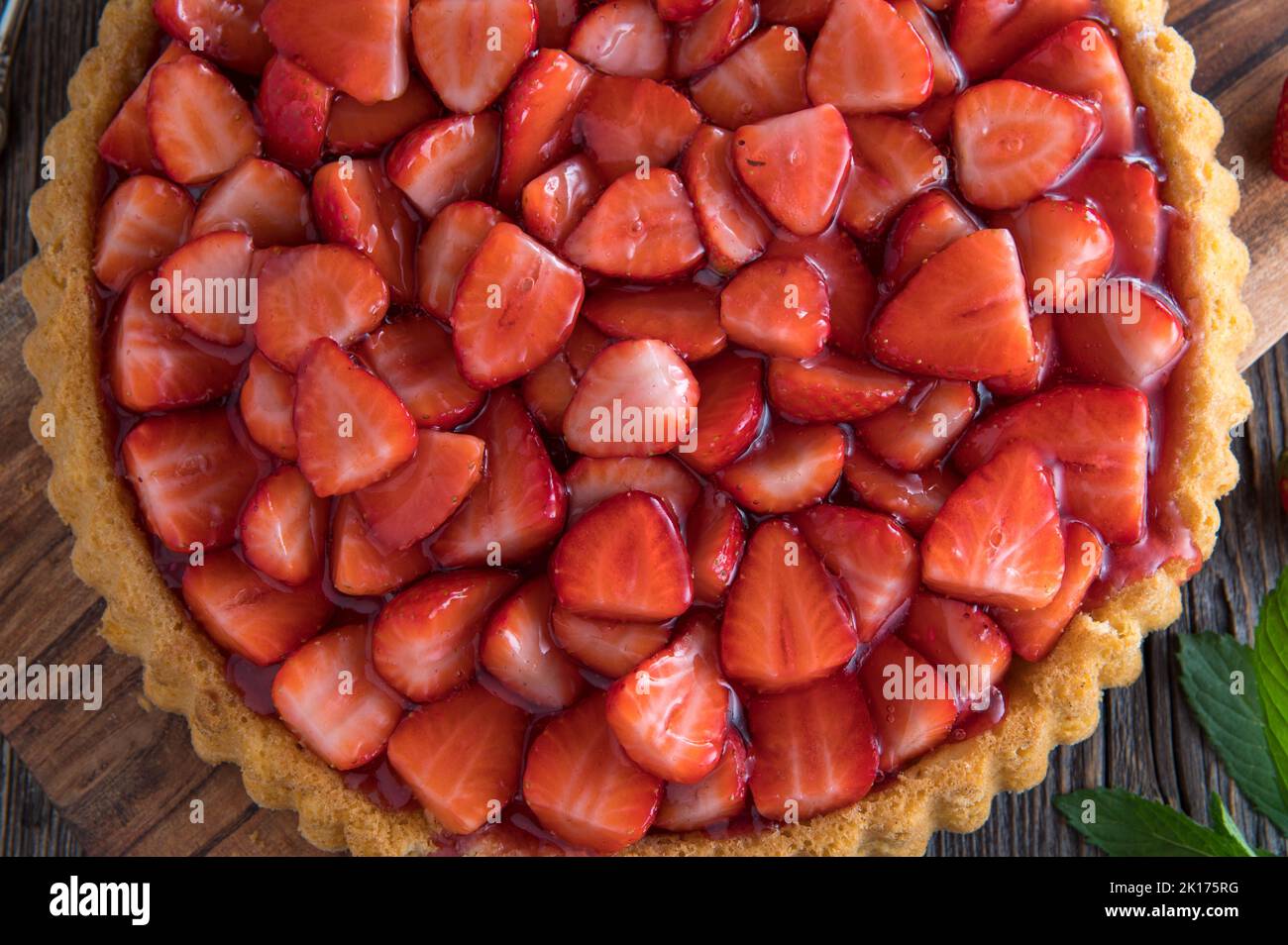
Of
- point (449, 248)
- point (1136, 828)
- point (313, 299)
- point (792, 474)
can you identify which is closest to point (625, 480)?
point (792, 474)

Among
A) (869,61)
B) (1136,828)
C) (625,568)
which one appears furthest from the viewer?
(1136,828)

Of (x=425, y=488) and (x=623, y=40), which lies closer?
(x=425, y=488)

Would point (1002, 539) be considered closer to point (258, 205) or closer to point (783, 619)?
point (783, 619)

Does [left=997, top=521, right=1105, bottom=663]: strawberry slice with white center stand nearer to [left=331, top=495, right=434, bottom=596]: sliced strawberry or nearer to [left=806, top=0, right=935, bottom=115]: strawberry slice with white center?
[left=806, top=0, right=935, bottom=115]: strawberry slice with white center

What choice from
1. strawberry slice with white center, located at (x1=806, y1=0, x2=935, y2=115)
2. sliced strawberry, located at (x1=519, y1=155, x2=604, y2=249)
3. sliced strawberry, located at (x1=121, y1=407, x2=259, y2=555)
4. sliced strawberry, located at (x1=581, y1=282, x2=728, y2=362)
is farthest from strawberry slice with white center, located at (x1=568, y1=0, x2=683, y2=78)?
sliced strawberry, located at (x1=121, y1=407, x2=259, y2=555)

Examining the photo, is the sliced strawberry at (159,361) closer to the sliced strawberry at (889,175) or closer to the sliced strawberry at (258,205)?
the sliced strawberry at (258,205)

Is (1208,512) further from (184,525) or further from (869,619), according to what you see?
A: (184,525)
